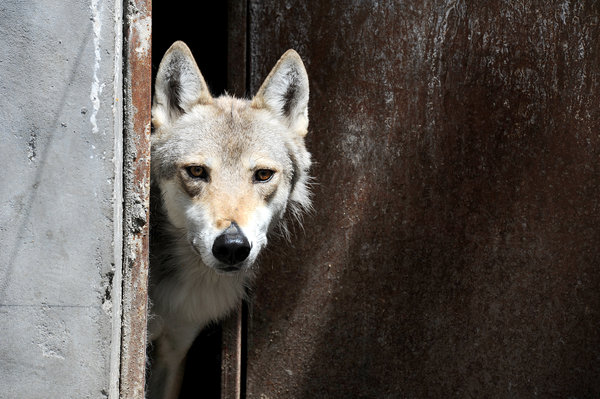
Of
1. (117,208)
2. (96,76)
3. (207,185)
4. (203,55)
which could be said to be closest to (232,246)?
(207,185)

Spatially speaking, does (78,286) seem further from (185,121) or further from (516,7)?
(516,7)

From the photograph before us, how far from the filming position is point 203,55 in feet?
19.3

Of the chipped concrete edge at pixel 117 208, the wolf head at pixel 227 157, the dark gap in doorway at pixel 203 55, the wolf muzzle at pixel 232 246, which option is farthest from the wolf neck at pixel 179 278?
the dark gap in doorway at pixel 203 55

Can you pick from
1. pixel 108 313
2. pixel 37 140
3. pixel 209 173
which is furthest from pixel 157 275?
pixel 37 140

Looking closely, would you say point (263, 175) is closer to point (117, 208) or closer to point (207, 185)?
point (207, 185)

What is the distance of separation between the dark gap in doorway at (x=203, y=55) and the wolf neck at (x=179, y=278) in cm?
118

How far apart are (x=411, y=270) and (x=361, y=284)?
1.22ft

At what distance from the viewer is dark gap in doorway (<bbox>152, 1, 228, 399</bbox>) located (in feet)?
17.9

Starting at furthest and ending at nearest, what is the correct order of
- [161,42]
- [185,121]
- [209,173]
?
[161,42]
[185,121]
[209,173]

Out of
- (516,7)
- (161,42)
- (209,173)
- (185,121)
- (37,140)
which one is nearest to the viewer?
(37,140)

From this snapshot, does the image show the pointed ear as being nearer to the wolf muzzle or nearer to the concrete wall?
the wolf muzzle

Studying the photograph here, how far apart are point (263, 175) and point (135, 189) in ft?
3.10

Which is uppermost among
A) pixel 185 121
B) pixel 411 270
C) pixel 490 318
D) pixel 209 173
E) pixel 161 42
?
pixel 161 42

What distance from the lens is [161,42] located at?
6.08m
